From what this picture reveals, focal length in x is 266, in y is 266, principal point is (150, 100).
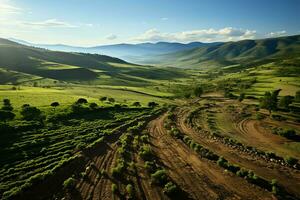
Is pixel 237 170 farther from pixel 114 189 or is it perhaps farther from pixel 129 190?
pixel 114 189

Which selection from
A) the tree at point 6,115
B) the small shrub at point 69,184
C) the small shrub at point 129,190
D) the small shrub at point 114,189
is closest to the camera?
the small shrub at point 129,190

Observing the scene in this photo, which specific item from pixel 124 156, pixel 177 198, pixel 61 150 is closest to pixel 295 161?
pixel 177 198

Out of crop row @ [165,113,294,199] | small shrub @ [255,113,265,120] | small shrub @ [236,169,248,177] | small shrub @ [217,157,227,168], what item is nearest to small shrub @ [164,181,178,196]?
small shrub @ [236,169,248,177]

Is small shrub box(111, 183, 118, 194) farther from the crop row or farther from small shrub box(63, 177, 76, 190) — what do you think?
the crop row

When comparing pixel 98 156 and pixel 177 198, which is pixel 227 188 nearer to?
pixel 177 198

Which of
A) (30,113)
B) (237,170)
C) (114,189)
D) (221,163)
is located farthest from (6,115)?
(237,170)

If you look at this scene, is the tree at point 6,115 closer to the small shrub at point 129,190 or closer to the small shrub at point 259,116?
the small shrub at point 129,190

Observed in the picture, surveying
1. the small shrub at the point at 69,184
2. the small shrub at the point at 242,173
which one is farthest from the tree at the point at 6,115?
the small shrub at the point at 242,173

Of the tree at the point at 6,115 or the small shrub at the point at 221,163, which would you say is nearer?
the small shrub at the point at 221,163
